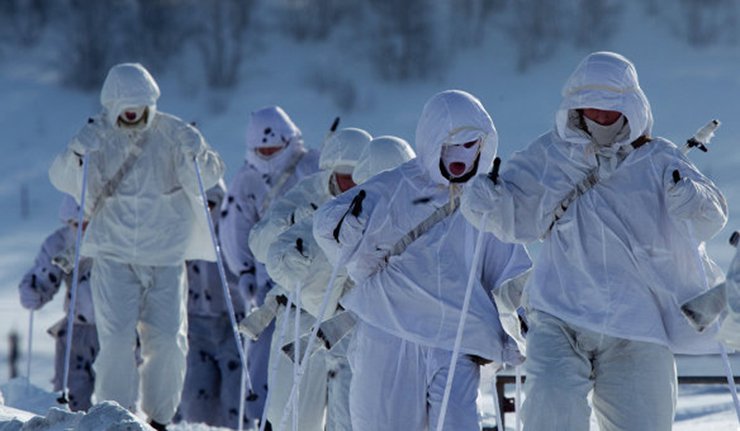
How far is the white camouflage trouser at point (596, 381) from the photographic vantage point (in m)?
8.44

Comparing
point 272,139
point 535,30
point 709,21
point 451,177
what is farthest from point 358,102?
point 451,177

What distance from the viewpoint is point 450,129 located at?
9273 millimetres

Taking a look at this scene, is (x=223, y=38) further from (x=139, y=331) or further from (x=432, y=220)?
(x=432, y=220)

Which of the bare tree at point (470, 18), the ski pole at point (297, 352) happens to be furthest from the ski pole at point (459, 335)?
the bare tree at point (470, 18)

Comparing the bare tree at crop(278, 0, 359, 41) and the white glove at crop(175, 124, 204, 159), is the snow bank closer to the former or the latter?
the white glove at crop(175, 124, 204, 159)

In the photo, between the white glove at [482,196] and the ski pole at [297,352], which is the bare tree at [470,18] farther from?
the white glove at [482,196]

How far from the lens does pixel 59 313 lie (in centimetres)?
2352

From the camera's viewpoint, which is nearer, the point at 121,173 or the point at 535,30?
the point at 121,173

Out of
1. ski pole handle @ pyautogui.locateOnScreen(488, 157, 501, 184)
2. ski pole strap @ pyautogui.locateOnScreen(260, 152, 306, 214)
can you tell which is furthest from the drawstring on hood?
ski pole strap @ pyautogui.locateOnScreen(260, 152, 306, 214)

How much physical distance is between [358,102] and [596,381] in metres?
21.7

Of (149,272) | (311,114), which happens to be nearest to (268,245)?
(149,272)

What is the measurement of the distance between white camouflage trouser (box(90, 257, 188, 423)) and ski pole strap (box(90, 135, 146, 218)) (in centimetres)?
33

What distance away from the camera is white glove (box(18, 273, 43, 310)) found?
51.1ft

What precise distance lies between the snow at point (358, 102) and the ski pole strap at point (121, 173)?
11593mm
